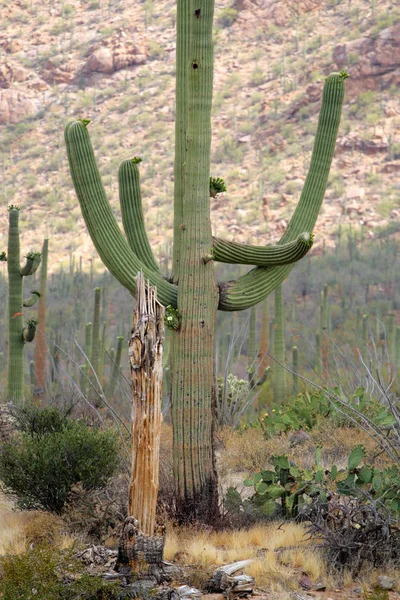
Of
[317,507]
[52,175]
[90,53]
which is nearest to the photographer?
→ [317,507]

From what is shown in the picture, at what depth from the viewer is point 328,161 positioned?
977cm

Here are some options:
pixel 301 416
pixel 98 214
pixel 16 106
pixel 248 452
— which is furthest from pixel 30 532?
pixel 16 106

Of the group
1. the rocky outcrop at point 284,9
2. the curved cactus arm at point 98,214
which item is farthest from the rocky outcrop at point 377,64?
the curved cactus arm at point 98,214

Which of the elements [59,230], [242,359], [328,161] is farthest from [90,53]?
[328,161]

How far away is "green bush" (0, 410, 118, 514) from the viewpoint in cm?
895

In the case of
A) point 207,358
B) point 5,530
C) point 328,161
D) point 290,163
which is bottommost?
point 5,530

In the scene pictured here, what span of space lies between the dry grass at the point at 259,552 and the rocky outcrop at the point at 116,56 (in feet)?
159

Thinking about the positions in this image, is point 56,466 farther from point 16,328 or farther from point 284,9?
point 284,9

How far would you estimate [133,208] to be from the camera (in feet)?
31.0

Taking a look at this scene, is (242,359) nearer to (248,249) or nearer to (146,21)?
(248,249)

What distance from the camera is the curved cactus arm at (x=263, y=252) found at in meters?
8.86

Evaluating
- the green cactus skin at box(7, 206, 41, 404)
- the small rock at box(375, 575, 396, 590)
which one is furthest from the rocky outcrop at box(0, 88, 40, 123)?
the small rock at box(375, 575, 396, 590)

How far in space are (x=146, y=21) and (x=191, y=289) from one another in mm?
50467

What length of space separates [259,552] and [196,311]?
227cm
